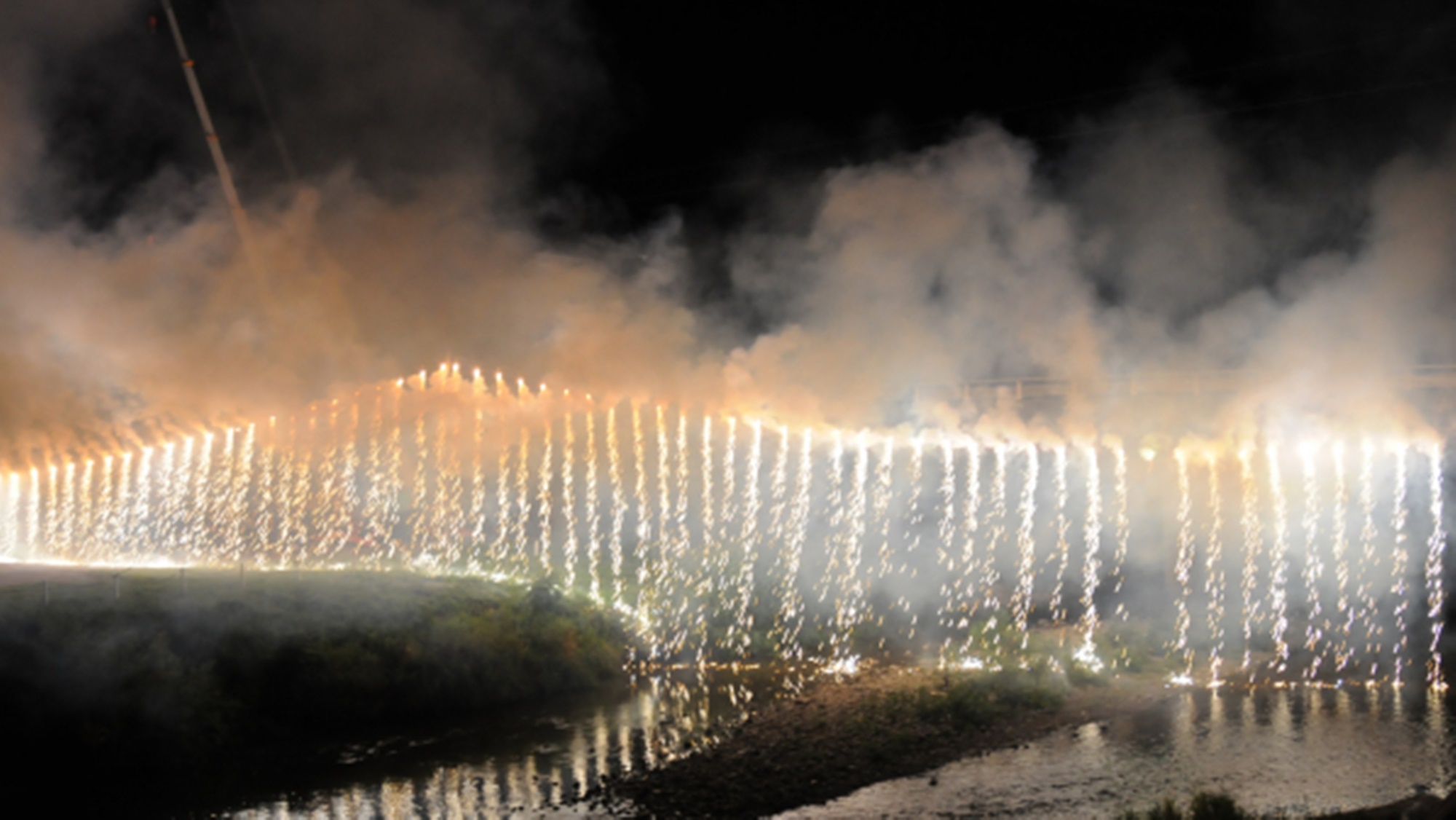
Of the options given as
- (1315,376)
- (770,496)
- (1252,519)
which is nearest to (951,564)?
(770,496)

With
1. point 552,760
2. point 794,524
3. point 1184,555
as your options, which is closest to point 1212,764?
point 552,760

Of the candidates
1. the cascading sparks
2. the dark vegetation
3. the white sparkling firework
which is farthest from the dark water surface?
the cascading sparks

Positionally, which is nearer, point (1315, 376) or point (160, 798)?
point (160, 798)

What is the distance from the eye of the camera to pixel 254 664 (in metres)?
19.6

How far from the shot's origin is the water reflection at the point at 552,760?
14.6m

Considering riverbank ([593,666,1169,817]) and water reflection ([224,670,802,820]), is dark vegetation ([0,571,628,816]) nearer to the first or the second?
water reflection ([224,670,802,820])

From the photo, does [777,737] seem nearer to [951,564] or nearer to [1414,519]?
[951,564]

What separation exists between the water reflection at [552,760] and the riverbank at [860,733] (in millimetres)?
722

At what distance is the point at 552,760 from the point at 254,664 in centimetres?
716

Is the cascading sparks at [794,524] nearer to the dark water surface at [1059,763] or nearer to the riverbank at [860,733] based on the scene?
the riverbank at [860,733]

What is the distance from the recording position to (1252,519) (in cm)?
2488

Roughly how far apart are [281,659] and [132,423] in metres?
19.9

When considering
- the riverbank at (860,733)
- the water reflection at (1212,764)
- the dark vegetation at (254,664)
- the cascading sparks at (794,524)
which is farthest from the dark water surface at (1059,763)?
the cascading sparks at (794,524)

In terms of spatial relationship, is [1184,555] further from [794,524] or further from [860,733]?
[860,733]
